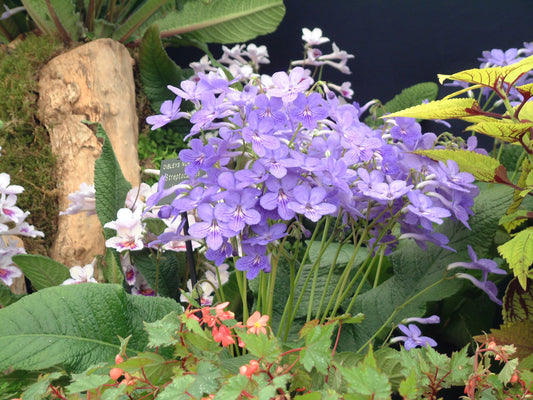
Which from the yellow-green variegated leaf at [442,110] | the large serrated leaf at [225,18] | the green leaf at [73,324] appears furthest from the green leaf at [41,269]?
the large serrated leaf at [225,18]

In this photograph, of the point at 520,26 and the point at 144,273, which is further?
the point at 520,26

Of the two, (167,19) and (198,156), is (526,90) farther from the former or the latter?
(167,19)

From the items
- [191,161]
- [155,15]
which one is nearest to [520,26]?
[155,15]

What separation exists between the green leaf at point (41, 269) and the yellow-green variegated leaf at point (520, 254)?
103 cm

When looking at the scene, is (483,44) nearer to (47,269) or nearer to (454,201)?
(454,201)

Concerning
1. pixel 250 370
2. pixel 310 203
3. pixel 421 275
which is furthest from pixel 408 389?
pixel 421 275

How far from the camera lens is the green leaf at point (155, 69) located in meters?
2.11

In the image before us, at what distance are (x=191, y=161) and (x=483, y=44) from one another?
2.33m

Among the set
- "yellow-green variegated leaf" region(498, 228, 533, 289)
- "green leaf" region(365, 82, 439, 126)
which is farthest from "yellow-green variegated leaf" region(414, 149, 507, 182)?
"green leaf" region(365, 82, 439, 126)

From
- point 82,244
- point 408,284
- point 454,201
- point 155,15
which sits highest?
point 155,15

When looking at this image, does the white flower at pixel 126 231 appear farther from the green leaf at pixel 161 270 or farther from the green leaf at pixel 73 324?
the green leaf at pixel 73 324

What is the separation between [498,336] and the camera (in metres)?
0.91

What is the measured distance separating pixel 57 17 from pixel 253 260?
66.0 inches

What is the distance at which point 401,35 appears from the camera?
2.73 m
